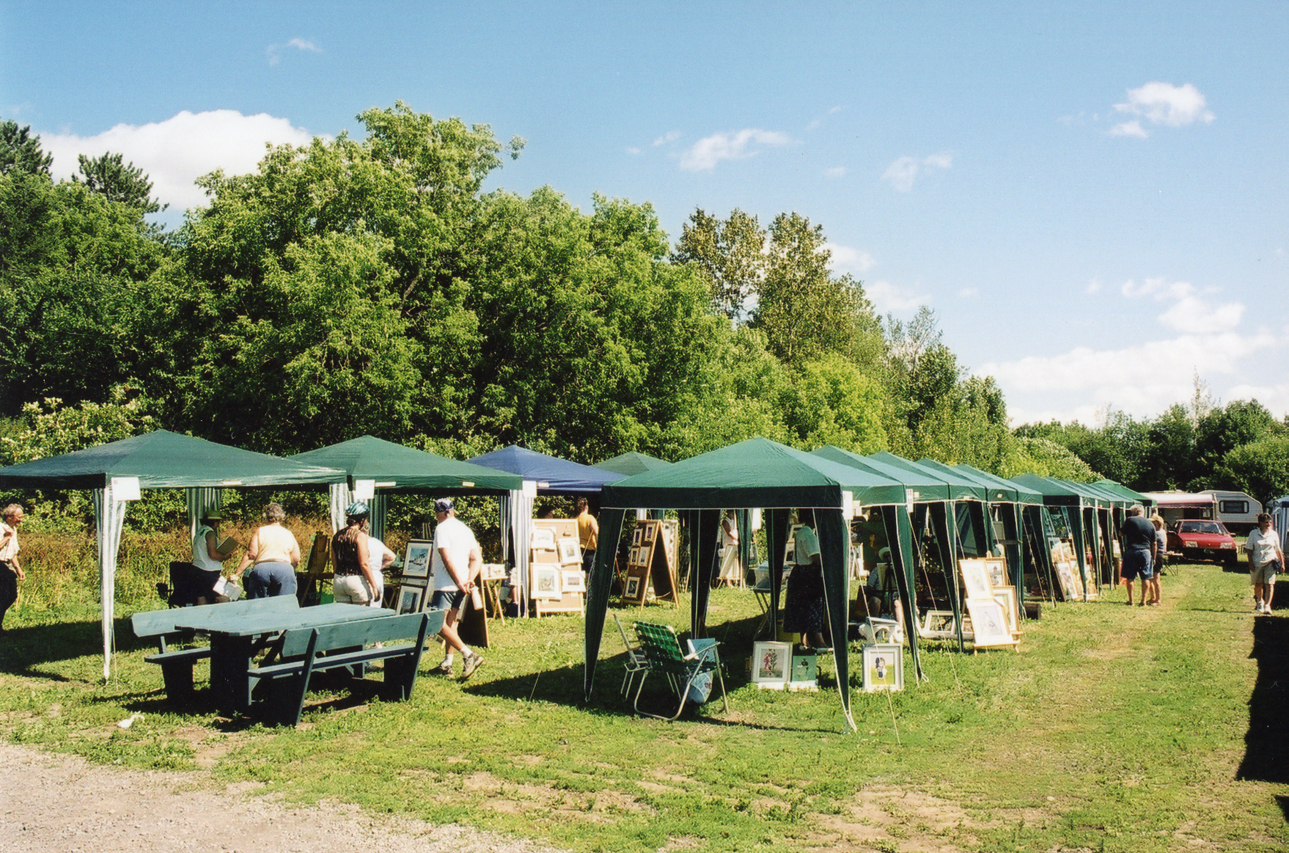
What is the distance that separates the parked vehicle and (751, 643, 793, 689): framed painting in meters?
24.1

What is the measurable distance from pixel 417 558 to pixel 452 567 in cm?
366

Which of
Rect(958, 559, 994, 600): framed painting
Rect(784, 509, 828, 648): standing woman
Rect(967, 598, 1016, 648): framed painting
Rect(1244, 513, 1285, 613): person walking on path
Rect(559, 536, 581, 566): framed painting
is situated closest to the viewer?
Rect(784, 509, 828, 648): standing woman

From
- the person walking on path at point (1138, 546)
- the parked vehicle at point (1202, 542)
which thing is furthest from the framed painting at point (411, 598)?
the parked vehicle at point (1202, 542)

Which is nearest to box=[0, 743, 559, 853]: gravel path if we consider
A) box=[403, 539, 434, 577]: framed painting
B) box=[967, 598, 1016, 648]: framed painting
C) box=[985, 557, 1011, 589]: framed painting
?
box=[403, 539, 434, 577]: framed painting

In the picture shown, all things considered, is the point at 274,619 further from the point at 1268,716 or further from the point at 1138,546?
the point at 1138,546

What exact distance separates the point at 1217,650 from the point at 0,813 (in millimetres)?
12304

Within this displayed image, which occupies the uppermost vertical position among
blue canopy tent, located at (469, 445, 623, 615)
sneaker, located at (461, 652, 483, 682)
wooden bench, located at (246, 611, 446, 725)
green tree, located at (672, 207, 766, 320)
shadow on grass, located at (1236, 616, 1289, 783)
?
green tree, located at (672, 207, 766, 320)

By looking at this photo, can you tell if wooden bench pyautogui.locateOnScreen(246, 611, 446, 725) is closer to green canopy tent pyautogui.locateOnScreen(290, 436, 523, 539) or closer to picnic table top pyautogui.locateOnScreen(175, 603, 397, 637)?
picnic table top pyautogui.locateOnScreen(175, 603, 397, 637)

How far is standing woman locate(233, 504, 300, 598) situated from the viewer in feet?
32.4

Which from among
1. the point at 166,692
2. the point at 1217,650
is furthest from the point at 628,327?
the point at 166,692

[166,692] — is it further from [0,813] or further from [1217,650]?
[1217,650]

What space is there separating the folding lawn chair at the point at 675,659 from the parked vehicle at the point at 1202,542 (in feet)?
83.3

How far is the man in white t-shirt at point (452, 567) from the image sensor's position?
31.1 feet

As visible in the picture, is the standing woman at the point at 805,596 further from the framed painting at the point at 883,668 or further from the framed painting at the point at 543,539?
the framed painting at the point at 543,539
